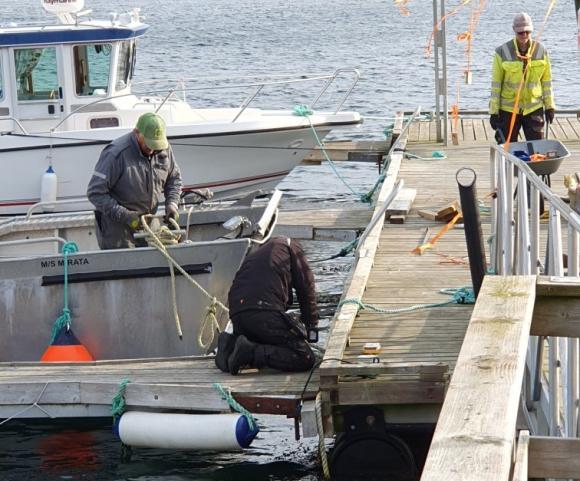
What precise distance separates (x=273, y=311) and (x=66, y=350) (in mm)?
2141

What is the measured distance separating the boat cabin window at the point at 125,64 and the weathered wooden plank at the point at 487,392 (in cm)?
1154

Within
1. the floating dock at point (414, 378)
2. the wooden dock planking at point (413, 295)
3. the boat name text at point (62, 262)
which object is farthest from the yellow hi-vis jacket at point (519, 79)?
the boat name text at point (62, 262)

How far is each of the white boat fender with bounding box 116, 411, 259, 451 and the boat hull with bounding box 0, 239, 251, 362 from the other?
1561mm

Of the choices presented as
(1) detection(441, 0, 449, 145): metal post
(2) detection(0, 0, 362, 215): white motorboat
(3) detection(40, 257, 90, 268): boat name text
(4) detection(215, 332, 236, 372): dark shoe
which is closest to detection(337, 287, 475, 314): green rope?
(4) detection(215, 332, 236, 372): dark shoe

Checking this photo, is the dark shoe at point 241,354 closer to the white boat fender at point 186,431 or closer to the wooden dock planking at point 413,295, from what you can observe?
the white boat fender at point 186,431

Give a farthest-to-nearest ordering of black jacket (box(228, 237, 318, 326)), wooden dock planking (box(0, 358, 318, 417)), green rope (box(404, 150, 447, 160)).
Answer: green rope (box(404, 150, 447, 160))
black jacket (box(228, 237, 318, 326))
wooden dock planking (box(0, 358, 318, 417))

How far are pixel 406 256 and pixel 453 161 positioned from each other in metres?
4.58

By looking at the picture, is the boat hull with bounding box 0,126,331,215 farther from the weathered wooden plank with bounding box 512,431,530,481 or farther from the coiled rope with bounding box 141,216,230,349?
the weathered wooden plank with bounding box 512,431,530,481

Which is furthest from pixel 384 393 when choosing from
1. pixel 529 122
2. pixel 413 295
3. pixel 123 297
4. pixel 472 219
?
pixel 529 122

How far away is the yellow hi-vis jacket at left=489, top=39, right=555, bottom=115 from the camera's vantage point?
1110 cm

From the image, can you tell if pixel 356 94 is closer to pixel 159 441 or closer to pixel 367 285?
pixel 367 285

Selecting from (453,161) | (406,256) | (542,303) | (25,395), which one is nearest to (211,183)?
(453,161)

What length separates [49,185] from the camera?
13781mm

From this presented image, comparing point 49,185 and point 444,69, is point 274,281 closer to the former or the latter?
point 49,185
